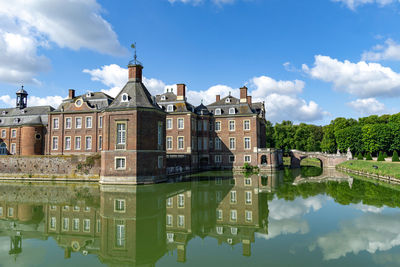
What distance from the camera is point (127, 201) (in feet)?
54.1

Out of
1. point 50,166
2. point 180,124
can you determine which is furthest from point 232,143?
point 50,166

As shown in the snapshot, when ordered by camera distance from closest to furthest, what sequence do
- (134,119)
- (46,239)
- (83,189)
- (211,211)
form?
(46,239), (211,211), (83,189), (134,119)

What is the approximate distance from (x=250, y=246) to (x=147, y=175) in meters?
15.0

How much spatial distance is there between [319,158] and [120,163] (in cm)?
3544

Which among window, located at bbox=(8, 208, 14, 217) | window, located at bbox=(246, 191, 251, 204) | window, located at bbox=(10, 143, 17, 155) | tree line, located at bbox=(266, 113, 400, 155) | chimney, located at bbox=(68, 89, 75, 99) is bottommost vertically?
window, located at bbox=(8, 208, 14, 217)

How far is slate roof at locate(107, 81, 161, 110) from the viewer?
76.9ft

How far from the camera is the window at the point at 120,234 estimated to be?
31.6 feet

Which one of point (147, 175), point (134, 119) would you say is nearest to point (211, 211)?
point (147, 175)

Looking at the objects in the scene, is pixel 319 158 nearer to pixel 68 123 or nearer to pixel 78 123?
pixel 78 123

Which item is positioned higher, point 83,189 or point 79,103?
point 79,103

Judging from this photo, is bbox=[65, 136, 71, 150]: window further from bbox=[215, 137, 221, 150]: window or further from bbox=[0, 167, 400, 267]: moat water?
bbox=[215, 137, 221, 150]: window

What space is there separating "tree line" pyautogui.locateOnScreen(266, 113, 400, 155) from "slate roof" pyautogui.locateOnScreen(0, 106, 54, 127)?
4069 centimetres

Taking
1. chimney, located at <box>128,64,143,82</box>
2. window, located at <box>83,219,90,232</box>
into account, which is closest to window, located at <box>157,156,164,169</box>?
chimney, located at <box>128,64,143,82</box>

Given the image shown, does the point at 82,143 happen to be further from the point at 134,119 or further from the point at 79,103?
Result: the point at 134,119
